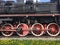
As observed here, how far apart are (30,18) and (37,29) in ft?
2.16

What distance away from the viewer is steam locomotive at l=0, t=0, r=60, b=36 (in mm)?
14359

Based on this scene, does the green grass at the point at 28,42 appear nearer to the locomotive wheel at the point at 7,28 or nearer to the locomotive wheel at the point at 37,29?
the locomotive wheel at the point at 37,29

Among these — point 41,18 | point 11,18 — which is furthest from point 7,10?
point 41,18

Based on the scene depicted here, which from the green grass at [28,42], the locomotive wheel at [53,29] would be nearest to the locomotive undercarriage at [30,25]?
the locomotive wheel at [53,29]

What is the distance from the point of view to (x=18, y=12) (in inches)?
568

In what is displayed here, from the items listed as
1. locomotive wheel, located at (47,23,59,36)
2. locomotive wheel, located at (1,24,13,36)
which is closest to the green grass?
locomotive wheel, located at (47,23,59,36)

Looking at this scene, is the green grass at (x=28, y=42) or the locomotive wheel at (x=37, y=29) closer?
the green grass at (x=28, y=42)

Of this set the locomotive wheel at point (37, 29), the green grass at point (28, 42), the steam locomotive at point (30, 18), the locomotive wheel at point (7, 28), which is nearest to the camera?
the green grass at point (28, 42)

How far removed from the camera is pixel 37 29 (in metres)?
14.5

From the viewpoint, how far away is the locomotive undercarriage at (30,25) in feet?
47.4

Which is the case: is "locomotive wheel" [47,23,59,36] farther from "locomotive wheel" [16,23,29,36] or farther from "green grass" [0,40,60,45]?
"green grass" [0,40,60,45]

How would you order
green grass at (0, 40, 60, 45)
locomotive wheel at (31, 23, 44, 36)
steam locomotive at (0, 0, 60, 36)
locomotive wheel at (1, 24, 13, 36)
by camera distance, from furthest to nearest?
locomotive wheel at (1, 24, 13, 36)
locomotive wheel at (31, 23, 44, 36)
steam locomotive at (0, 0, 60, 36)
green grass at (0, 40, 60, 45)

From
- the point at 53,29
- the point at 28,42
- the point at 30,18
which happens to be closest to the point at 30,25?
the point at 30,18

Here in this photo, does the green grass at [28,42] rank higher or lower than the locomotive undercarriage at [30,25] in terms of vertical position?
lower
